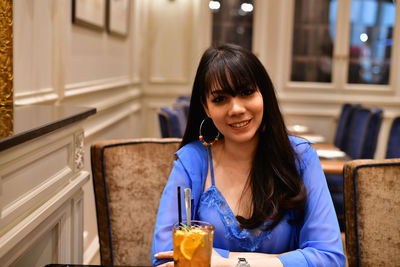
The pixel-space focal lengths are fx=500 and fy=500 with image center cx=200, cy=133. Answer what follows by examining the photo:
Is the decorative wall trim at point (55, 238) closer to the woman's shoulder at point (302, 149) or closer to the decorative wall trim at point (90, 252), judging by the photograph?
the woman's shoulder at point (302, 149)

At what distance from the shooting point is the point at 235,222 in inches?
58.1

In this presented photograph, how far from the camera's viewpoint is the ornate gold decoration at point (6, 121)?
1140mm

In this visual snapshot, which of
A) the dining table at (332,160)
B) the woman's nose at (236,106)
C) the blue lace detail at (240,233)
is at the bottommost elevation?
the dining table at (332,160)

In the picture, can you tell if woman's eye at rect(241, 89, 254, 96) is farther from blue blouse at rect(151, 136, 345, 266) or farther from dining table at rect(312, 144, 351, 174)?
dining table at rect(312, 144, 351, 174)

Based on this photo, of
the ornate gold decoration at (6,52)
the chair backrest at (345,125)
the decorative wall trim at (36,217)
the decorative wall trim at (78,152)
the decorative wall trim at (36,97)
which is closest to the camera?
the decorative wall trim at (36,217)

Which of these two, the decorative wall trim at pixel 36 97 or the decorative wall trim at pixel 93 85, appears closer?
the decorative wall trim at pixel 36 97

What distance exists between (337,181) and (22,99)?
249cm

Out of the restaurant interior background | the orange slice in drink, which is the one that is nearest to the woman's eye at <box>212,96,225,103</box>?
the orange slice in drink

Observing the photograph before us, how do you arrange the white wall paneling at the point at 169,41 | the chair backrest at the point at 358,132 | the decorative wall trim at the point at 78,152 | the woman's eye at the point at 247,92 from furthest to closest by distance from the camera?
the white wall paneling at the point at 169,41 < the chair backrest at the point at 358,132 < the decorative wall trim at the point at 78,152 < the woman's eye at the point at 247,92

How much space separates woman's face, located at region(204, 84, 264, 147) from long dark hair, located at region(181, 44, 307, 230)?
0.09 ft

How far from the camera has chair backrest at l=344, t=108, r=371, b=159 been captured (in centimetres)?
390

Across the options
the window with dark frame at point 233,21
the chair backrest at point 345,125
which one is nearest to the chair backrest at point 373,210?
the chair backrest at point 345,125

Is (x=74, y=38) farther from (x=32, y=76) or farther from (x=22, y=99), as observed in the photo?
(x=22, y=99)

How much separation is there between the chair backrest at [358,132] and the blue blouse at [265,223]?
2.48 meters
